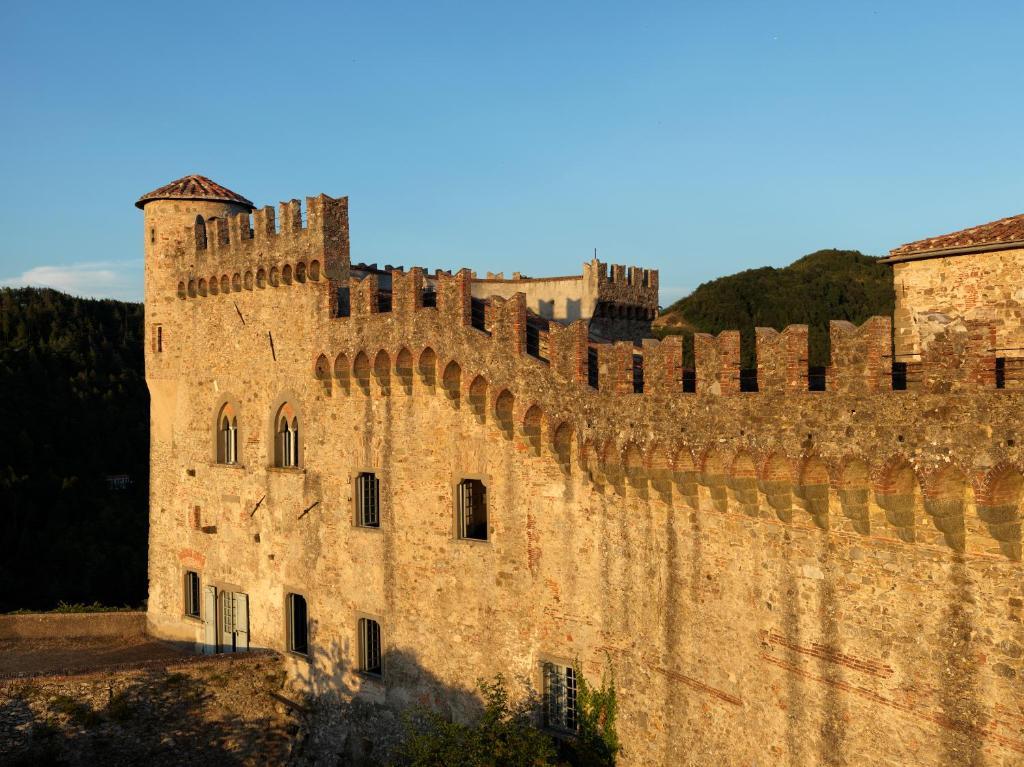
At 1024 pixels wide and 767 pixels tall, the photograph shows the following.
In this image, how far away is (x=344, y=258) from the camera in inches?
867

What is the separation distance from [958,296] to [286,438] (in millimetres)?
15861

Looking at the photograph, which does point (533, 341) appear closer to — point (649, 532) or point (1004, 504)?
point (649, 532)

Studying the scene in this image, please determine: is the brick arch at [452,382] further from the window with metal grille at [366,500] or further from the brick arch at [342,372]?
the window with metal grille at [366,500]

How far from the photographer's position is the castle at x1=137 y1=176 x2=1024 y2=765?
12.0 metres

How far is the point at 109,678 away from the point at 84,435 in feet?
127

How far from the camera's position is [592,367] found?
686 inches

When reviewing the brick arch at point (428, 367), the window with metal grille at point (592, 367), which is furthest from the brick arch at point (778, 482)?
the brick arch at point (428, 367)

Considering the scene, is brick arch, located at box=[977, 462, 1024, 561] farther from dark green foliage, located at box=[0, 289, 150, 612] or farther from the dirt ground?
dark green foliage, located at box=[0, 289, 150, 612]

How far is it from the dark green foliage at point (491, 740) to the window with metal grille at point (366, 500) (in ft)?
15.7

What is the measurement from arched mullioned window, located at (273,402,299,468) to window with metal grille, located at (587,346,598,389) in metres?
8.74

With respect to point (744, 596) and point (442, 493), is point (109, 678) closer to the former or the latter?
point (442, 493)

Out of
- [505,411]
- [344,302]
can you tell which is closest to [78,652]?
[344,302]

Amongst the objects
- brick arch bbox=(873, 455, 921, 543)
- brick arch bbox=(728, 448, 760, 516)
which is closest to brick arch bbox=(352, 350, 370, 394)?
brick arch bbox=(728, 448, 760, 516)

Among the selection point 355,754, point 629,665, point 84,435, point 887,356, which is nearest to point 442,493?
point 629,665
